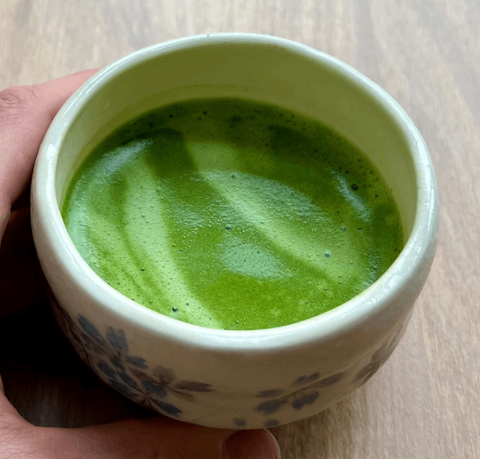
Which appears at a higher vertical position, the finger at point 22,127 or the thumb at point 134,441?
the finger at point 22,127

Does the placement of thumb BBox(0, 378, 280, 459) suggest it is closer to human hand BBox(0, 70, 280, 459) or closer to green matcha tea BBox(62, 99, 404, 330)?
human hand BBox(0, 70, 280, 459)

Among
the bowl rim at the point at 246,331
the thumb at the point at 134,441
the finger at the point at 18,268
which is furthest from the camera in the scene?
the finger at the point at 18,268

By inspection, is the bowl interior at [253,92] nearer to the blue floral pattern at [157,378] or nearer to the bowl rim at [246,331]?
the bowl rim at [246,331]

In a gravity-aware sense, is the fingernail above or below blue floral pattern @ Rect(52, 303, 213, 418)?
below

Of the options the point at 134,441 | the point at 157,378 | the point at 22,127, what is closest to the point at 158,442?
the point at 134,441

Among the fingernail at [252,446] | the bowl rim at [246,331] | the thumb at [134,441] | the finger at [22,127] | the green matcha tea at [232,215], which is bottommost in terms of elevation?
the fingernail at [252,446]

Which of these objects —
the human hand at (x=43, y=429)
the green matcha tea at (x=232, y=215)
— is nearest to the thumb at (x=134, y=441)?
the human hand at (x=43, y=429)

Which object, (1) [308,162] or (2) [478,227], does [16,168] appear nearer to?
(1) [308,162]

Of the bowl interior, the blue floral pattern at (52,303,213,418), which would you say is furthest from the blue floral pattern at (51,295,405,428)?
the bowl interior

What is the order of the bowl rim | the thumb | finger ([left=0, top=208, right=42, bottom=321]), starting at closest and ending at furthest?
the bowl rim
the thumb
finger ([left=0, top=208, right=42, bottom=321])
